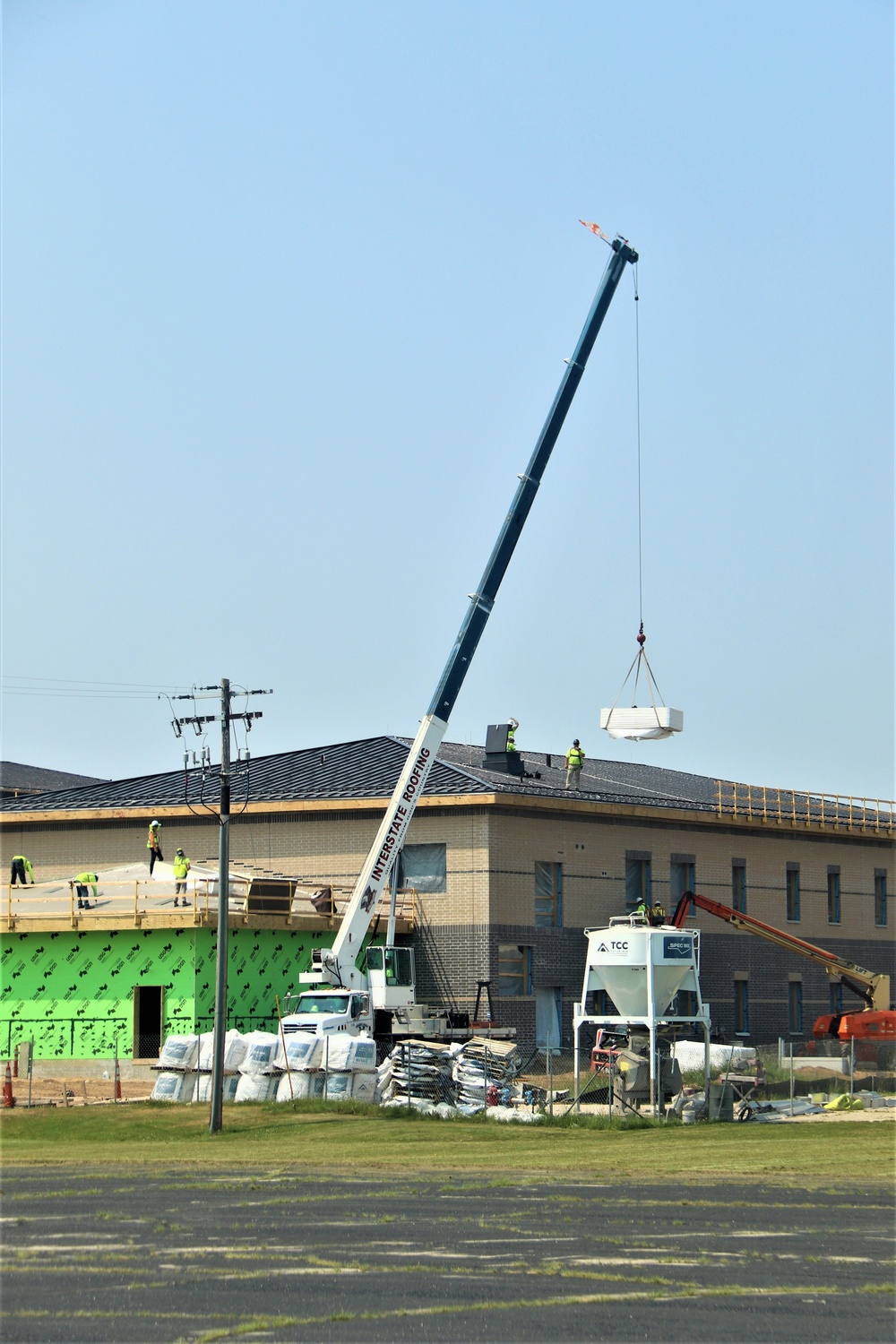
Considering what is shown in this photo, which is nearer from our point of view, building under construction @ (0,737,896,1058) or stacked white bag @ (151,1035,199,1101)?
stacked white bag @ (151,1035,199,1101)

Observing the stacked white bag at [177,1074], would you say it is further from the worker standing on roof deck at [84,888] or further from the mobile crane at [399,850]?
the worker standing on roof deck at [84,888]

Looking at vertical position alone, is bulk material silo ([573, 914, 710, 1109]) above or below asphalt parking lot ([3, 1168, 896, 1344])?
above

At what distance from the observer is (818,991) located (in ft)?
185

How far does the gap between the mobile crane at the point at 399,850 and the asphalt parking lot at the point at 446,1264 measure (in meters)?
19.0

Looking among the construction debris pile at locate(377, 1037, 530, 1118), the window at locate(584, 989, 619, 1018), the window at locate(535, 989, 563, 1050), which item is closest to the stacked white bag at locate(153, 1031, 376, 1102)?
the construction debris pile at locate(377, 1037, 530, 1118)

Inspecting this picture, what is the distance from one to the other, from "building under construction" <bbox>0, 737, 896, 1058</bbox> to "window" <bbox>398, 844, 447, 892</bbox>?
0.22 feet

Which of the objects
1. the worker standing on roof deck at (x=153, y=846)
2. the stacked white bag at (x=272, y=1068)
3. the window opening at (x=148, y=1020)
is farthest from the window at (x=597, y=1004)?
the worker standing on roof deck at (x=153, y=846)

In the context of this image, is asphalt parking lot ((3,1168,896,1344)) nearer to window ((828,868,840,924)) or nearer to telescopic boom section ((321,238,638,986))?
telescopic boom section ((321,238,638,986))

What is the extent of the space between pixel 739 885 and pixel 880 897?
325 inches

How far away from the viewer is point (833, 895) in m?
58.8


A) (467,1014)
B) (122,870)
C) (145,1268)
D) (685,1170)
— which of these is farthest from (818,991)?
(145,1268)

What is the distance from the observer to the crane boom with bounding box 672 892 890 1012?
5175 cm

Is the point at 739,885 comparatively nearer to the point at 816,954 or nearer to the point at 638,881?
the point at 816,954

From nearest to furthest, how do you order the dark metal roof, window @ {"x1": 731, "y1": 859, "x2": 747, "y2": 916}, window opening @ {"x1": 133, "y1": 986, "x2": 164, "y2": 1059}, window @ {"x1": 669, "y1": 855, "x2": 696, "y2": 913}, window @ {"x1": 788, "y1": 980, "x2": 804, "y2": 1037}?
1. window opening @ {"x1": 133, "y1": 986, "x2": 164, "y2": 1059}
2. the dark metal roof
3. window @ {"x1": 669, "y1": 855, "x2": 696, "y2": 913}
4. window @ {"x1": 731, "y1": 859, "x2": 747, "y2": 916}
5. window @ {"x1": 788, "y1": 980, "x2": 804, "y2": 1037}
